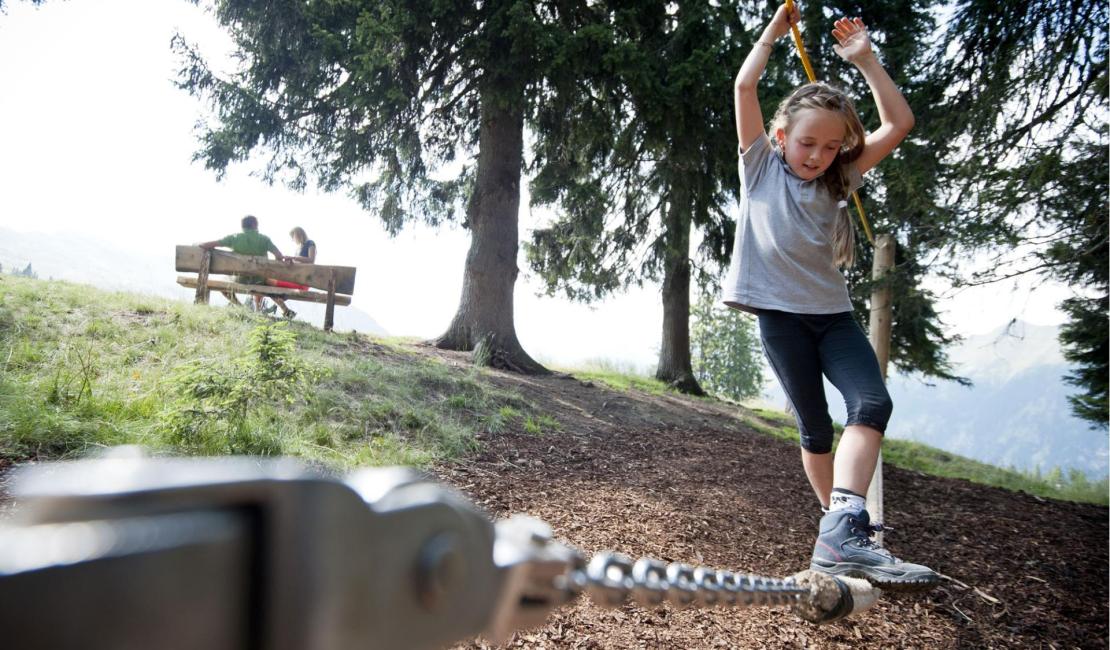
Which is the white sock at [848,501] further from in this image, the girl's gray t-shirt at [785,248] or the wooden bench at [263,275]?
the wooden bench at [263,275]

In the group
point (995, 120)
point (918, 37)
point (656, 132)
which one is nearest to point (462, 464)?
point (656, 132)

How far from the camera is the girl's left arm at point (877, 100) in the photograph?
2568mm

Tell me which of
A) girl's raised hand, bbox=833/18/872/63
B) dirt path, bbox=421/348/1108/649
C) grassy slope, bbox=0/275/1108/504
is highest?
girl's raised hand, bbox=833/18/872/63

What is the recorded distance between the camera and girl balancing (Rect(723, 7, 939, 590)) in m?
2.52

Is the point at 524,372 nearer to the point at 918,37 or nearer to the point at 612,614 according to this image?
the point at 612,614

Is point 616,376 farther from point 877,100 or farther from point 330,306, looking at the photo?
point 877,100

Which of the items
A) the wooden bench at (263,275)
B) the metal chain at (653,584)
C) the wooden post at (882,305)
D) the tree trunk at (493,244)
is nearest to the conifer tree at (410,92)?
the tree trunk at (493,244)

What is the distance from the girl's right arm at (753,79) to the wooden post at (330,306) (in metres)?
6.49

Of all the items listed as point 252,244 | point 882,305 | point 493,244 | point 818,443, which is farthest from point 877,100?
point 252,244

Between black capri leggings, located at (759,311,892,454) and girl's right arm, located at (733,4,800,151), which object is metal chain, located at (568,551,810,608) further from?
girl's right arm, located at (733,4,800,151)

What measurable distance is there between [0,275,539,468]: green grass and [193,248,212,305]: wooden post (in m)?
0.72

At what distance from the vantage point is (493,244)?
9.54 meters

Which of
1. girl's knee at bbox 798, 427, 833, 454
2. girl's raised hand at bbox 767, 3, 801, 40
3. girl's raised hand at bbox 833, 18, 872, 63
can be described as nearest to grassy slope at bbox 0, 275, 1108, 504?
girl's knee at bbox 798, 427, 833, 454

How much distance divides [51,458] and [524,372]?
5.88 m
